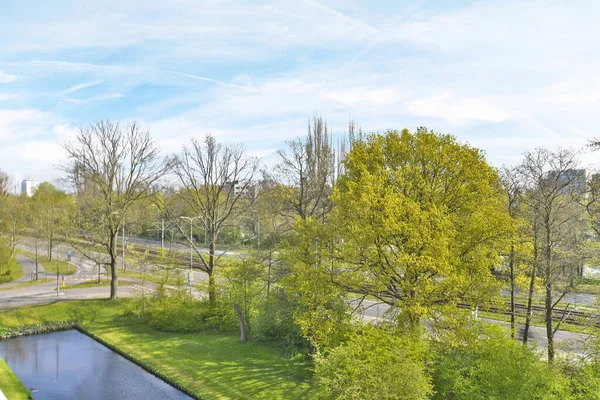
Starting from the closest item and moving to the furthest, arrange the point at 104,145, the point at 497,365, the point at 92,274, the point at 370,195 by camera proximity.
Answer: the point at 497,365, the point at 370,195, the point at 104,145, the point at 92,274

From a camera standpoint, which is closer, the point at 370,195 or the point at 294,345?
the point at 370,195

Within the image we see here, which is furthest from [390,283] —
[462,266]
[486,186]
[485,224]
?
[486,186]

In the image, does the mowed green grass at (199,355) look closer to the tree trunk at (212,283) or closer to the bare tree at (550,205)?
the tree trunk at (212,283)

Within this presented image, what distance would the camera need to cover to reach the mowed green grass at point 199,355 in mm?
19750

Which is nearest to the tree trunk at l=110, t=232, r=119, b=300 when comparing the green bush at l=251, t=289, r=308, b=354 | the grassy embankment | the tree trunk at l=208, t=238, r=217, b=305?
the tree trunk at l=208, t=238, r=217, b=305

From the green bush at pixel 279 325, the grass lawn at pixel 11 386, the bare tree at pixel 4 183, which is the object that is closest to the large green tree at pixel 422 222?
the green bush at pixel 279 325

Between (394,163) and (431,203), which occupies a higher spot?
(394,163)

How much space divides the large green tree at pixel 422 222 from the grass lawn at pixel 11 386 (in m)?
15.4

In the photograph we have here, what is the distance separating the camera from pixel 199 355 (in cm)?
2403

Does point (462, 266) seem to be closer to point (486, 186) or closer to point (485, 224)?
point (485, 224)

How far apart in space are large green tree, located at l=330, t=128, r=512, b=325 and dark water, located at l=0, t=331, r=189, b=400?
36.1 ft

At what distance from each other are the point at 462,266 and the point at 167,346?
58.0 ft

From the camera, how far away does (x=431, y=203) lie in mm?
18203

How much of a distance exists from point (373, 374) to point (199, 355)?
1365 cm
